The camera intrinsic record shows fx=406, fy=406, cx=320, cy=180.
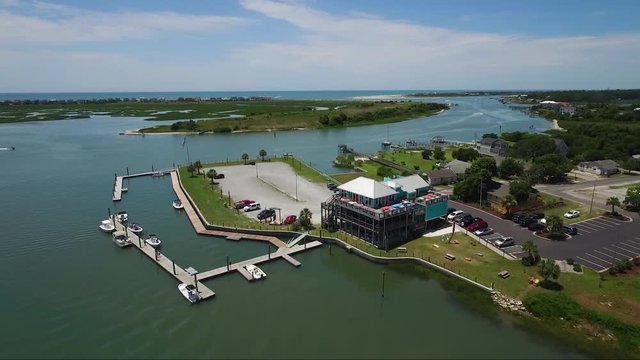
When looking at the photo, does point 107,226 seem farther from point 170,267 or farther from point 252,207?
point 252,207

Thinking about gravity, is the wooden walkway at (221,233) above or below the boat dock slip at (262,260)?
above

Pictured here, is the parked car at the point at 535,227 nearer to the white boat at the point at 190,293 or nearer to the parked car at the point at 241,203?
the parked car at the point at 241,203

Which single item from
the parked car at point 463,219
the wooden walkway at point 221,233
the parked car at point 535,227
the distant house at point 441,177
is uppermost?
the distant house at point 441,177

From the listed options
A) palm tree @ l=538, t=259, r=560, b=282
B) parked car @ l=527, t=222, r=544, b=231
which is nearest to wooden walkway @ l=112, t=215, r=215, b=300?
palm tree @ l=538, t=259, r=560, b=282

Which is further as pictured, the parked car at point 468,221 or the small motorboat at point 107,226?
the small motorboat at point 107,226

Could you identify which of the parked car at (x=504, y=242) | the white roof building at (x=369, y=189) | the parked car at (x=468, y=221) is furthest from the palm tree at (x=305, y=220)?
the parked car at (x=504, y=242)
